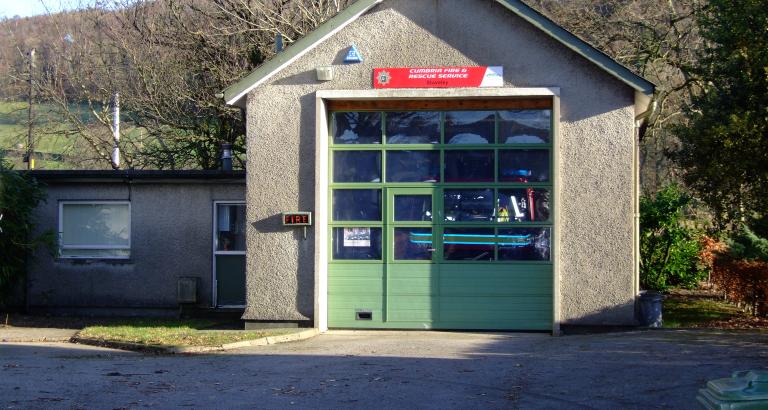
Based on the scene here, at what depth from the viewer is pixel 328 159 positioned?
1505 centimetres

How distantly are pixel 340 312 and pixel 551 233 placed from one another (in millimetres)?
3683

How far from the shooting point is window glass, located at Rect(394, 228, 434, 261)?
14.9 metres

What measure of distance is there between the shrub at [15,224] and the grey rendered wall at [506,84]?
5.10 meters

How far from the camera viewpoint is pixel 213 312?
1773 centimetres

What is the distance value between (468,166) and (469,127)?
2.12 ft

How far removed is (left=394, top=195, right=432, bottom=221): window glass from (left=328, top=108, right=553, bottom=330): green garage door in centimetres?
2

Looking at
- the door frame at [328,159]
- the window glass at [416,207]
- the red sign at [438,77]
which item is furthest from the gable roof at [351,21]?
the window glass at [416,207]

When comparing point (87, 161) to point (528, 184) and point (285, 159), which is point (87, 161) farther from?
point (528, 184)

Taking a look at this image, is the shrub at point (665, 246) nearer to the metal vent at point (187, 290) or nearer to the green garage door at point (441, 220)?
the green garage door at point (441, 220)

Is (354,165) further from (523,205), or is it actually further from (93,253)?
(93,253)

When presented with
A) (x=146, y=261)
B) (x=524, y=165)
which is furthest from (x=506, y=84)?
(x=146, y=261)

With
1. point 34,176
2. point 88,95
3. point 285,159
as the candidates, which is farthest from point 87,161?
point 285,159

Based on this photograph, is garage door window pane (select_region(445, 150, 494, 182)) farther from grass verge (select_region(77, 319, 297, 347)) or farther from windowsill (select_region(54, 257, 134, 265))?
windowsill (select_region(54, 257, 134, 265))

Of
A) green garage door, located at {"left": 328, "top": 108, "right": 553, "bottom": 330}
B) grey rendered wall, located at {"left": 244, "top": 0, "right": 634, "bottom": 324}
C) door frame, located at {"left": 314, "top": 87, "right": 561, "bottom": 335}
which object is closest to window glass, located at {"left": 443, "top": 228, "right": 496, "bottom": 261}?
green garage door, located at {"left": 328, "top": 108, "right": 553, "bottom": 330}
